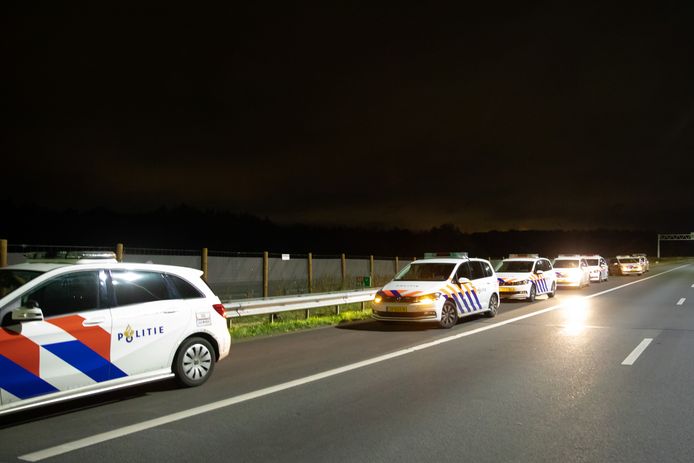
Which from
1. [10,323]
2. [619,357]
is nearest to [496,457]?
[10,323]

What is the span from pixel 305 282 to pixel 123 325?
1620 cm

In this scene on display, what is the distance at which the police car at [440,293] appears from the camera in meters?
12.7

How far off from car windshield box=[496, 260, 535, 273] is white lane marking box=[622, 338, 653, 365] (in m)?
9.86

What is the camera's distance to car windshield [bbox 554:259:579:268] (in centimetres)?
2783

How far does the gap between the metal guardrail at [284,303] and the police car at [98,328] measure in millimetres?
4429

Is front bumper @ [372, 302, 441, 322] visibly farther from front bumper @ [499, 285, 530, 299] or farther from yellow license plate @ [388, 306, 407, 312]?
front bumper @ [499, 285, 530, 299]

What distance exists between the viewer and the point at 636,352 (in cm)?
962

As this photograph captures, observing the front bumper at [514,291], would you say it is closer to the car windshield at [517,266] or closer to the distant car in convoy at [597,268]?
the car windshield at [517,266]

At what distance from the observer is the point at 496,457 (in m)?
4.61

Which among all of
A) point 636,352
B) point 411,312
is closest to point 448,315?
point 411,312

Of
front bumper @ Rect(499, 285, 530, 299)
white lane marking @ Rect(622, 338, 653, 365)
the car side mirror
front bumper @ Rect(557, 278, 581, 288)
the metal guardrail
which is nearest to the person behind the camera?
the car side mirror

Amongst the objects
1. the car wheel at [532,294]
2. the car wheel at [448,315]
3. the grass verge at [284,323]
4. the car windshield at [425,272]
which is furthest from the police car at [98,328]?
the car wheel at [532,294]

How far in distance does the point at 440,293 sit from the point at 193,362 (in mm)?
6964

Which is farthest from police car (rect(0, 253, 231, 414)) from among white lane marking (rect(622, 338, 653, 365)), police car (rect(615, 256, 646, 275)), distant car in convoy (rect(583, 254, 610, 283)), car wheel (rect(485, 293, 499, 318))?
police car (rect(615, 256, 646, 275))
